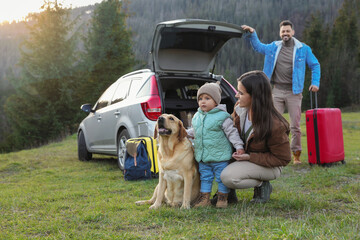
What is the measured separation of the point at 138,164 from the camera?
5.30 metres

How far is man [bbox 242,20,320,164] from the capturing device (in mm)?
5957

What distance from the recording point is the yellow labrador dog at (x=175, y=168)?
3.53 metres

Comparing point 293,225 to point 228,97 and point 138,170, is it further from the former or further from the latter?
point 228,97

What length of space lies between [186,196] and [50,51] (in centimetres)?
2507

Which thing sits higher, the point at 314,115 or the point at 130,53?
the point at 130,53

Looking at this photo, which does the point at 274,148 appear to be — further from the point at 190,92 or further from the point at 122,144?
the point at 190,92

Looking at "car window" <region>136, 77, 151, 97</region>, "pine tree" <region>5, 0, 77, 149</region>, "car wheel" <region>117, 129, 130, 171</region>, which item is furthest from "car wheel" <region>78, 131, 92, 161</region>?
"pine tree" <region>5, 0, 77, 149</region>

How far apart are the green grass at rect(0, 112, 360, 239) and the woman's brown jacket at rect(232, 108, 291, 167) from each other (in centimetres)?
43

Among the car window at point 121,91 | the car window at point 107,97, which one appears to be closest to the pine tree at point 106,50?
the car window at point 107,97

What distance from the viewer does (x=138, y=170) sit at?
209 inches

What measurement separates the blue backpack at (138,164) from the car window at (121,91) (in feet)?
4.68

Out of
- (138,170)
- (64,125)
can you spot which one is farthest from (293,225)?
(64,125)

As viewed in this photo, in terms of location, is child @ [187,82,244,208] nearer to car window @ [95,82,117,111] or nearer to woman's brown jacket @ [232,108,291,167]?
woman's brown jacket @ [232,108,291,167]

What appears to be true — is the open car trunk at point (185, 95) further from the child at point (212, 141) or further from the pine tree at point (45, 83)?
the pine tree at point (45, 83)
